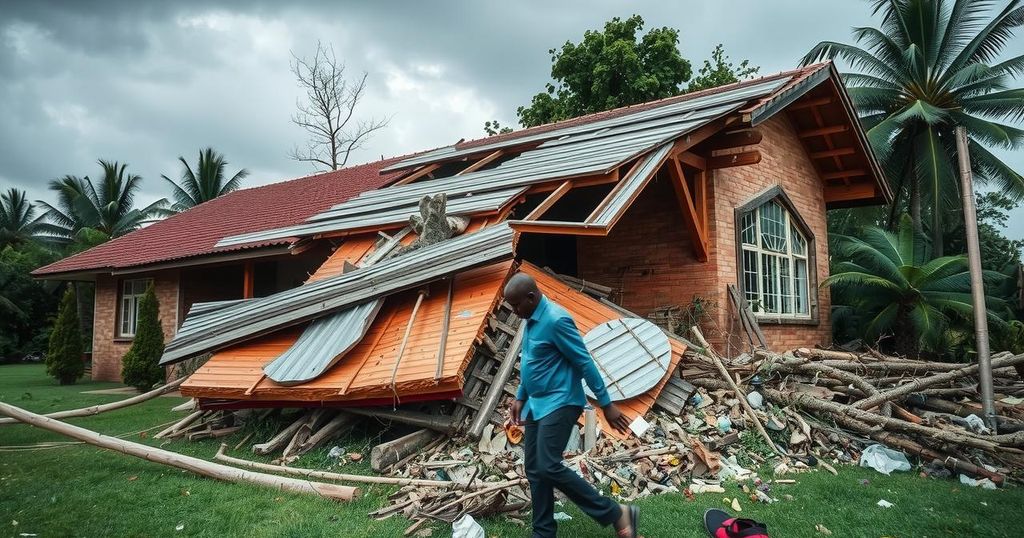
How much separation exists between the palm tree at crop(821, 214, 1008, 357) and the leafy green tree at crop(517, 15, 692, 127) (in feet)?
37.9

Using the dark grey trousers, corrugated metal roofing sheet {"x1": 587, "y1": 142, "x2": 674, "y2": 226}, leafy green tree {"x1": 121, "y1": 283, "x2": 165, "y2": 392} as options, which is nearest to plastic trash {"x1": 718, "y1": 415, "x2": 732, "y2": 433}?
corrugated metal roofing sheet {"x1": 587, "y1": 142, "x2": 674, "y2": 226}

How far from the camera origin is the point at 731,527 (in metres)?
4.11

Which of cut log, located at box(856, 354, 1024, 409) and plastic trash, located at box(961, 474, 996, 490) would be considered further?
cut log, located at box(856, 354, 1024, 409)

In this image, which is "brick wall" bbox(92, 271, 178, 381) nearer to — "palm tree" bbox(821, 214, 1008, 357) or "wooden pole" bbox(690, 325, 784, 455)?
"wooden pole" bbox(690, 325, 784, 455)

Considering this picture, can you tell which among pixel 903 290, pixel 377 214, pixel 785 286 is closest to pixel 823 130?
pixel 785 286

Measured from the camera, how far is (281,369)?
677 cm

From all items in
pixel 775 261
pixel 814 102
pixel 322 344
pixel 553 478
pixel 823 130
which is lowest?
pixel 553 478

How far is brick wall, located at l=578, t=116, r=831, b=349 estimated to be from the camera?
10008 mm

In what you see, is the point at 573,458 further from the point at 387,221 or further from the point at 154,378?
the point at 154,378

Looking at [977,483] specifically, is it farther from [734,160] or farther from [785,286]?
[785,286]

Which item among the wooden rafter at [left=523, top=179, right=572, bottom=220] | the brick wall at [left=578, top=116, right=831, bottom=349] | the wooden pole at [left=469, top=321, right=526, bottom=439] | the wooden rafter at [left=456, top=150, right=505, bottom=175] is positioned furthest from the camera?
the wooden rafter at [left=456, top=150, right=505, bottom=175]

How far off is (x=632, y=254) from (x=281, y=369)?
6064 mm

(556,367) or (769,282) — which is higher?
(769,282)

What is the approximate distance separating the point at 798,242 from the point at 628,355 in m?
6.98
